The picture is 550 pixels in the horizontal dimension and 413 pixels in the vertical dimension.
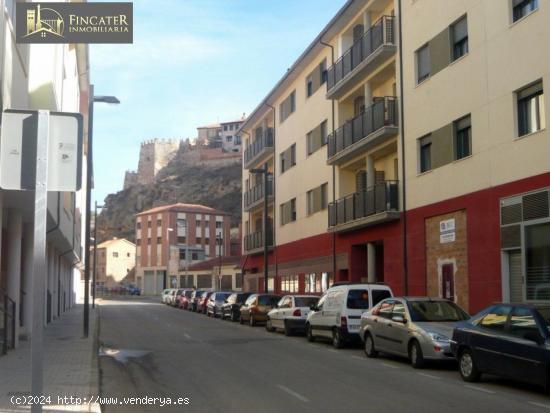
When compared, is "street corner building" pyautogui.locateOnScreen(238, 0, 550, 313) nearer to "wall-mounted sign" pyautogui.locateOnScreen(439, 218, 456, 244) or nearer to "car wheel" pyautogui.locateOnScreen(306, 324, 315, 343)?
"wall-mounted sign" pyautogui.locateOnScreen(439, 218, 456, 244)

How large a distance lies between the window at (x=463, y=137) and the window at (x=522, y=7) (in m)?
3.57

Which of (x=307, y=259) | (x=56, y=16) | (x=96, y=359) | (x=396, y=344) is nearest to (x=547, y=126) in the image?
(x=396, y=344)

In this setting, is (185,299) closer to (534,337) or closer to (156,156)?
(534,337)

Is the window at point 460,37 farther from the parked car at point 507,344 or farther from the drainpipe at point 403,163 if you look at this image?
the parked car at point 507,344

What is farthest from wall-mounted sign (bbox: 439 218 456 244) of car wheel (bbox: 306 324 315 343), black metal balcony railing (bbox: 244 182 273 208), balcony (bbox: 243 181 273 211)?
black metal balcony railing (bbox: 244 182 273 208)

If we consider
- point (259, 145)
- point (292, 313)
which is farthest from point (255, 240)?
point (292, 313)

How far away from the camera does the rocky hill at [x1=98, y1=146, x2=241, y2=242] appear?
134m

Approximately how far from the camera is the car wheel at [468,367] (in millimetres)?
12219

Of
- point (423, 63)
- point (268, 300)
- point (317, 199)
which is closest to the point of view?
point (423, 63)

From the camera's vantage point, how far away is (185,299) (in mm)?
53469

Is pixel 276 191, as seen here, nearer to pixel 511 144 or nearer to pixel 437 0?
pixel 437 0

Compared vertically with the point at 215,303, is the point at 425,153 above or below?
above

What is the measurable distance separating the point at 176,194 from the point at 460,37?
12141cm

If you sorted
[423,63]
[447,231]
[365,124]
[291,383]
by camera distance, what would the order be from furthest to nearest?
[365,124]
[423,63]
[447,231]
[291,383]
